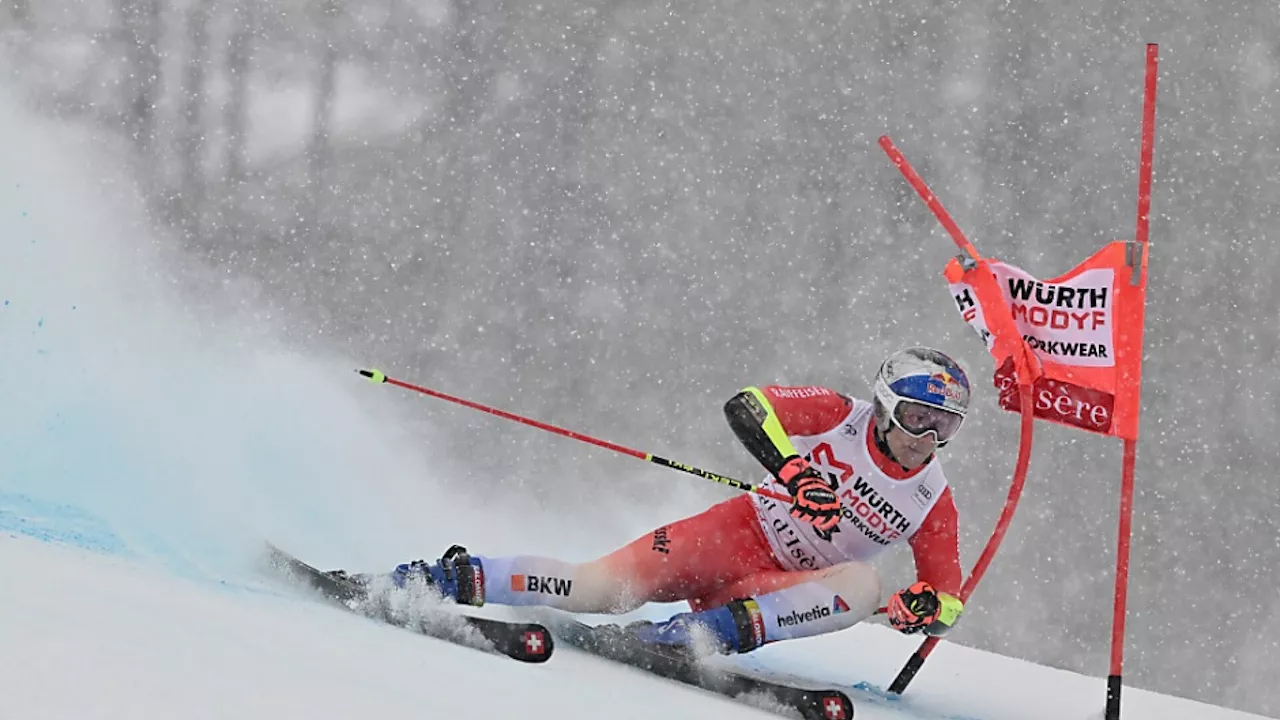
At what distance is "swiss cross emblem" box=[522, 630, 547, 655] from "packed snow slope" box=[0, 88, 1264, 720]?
47 millimetres

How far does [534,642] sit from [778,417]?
0.82 metres

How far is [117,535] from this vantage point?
9.09 feet

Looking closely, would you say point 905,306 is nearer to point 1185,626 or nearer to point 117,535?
point 1185,626

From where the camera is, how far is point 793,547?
319cm

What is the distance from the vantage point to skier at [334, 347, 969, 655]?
2.90 m

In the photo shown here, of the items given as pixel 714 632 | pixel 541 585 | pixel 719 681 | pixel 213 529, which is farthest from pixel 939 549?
pixel 213 529

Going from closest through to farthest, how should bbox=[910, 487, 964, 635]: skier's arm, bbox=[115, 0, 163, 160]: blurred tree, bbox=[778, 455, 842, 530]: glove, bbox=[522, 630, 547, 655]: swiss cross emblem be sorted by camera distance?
bbox=[522, 630, 547, 655]: swiss cross emblem, bbox=[778, 455, 842, 530]: glove, bbox=[910, 487, 964, 635]: skier's arm, bbox=[115, 0, 163, 160]: blurred tree

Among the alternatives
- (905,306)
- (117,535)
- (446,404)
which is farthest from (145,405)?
(905,306)

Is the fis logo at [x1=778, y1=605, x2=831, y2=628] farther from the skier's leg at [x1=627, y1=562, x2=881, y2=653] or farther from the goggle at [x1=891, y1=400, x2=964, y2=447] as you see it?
the goggle at [x1=891, y1=400, x2=964, y2=447]

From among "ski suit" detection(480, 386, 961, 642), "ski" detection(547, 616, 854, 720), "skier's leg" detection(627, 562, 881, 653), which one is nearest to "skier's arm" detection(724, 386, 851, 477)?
"ski suit" detection(480, 386, 961, 642)

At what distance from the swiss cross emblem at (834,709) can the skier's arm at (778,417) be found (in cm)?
48

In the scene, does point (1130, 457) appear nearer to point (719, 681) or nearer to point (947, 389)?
point (947, 389)

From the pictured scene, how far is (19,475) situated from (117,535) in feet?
1.83

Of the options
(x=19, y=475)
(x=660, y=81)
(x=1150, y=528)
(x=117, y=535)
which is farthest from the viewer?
(x=660, y=81)
